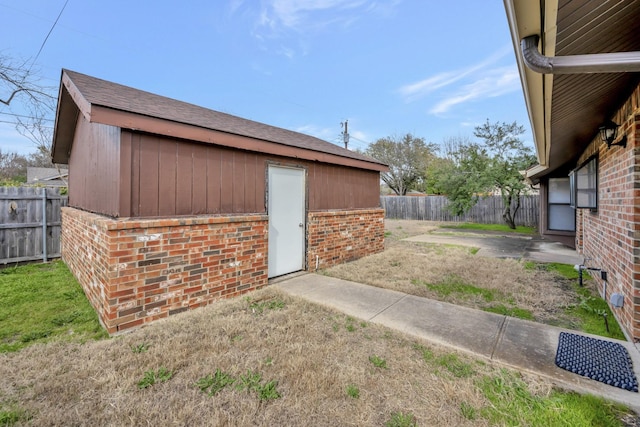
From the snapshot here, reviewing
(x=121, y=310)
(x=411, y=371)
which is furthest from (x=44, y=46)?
(x=411, y=371)

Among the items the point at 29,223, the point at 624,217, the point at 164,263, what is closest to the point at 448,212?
the point at 624,217

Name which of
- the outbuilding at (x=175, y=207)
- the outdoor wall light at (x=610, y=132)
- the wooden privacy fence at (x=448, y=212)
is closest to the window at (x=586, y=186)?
the outdoor wall light at (x=610, y=132)

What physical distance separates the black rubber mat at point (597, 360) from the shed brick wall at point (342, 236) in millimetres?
3863

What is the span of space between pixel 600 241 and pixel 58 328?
749cm

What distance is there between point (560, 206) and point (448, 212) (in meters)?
8.38

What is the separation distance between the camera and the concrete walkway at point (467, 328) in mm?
2264

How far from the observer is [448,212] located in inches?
712

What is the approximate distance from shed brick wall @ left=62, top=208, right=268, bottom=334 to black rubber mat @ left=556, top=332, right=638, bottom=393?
12.4 ft

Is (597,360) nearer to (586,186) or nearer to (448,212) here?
(586,186)

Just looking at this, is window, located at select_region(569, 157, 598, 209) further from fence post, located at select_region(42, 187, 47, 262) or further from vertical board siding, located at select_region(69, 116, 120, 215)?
fence post, located at select_region(42, 187, 47, 262)

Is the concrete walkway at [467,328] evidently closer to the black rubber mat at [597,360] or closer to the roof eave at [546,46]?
the black rubber mat at [597,360]

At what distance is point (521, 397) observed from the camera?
202cm

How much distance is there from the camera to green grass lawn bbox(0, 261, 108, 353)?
2.95 meters

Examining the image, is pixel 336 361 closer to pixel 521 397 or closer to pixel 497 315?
pixel 521 397
